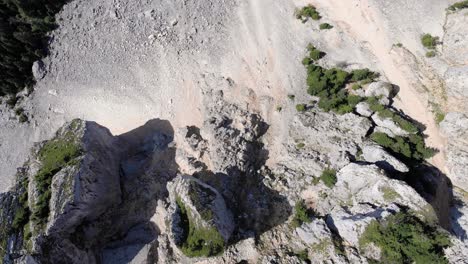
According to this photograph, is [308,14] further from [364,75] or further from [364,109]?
[364,109]

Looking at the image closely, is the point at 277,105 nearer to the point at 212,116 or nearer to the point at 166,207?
the point at 212,116

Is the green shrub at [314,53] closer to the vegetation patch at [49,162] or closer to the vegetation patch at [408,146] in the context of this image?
the vegetation patch at [408,146]

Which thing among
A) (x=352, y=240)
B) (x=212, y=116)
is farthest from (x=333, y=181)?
(x=212, y=116)

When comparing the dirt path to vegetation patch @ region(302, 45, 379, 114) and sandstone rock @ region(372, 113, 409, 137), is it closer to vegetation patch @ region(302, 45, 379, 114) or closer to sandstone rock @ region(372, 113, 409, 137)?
vegetation patch @ region(302, 45, 379, 114)

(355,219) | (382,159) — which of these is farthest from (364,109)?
(355,219)

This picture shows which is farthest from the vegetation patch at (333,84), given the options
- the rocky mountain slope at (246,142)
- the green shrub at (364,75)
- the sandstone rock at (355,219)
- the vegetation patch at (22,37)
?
the vegetation patch at (22,37)
